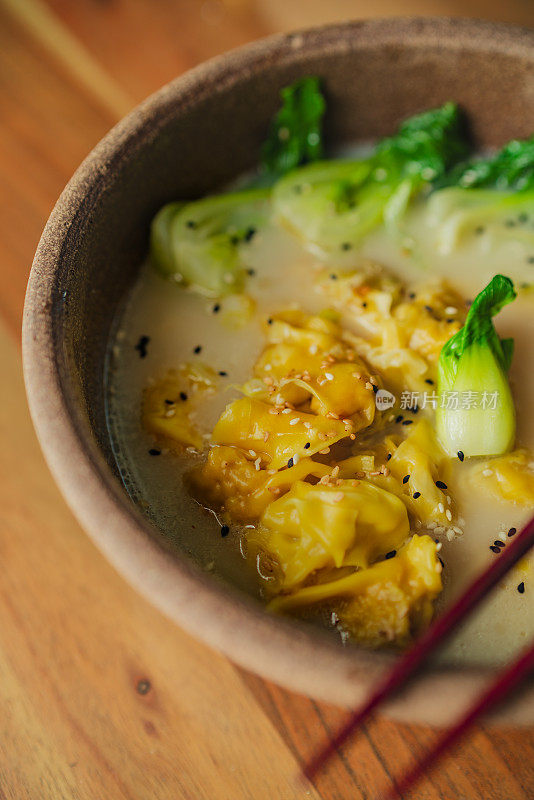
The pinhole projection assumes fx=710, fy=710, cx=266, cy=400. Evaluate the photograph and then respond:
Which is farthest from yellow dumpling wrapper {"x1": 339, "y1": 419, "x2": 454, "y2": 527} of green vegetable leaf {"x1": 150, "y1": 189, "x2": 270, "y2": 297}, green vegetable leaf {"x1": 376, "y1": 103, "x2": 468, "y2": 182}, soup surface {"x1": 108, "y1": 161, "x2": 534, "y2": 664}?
green vegetable leaf {"x1": 376, "y1": 103, "x2": 468, "y2": 182}

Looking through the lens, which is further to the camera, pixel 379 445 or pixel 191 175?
pixel 191 175

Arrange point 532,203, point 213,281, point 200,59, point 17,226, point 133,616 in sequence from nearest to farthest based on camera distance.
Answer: point 133,616 < point 213,281 < point 532,203 < point 17,226 < point 200,59

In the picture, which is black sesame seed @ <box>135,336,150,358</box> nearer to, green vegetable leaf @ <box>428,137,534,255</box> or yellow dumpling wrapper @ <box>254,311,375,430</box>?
yellow dumpling wrapper @ <box>254,311,375,430</box>

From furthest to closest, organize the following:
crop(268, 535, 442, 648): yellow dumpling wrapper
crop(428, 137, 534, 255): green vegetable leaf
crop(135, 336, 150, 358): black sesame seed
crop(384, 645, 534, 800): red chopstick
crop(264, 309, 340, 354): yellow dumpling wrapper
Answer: crop(428, 137, 534, 255): green vegetable leaf < crop(135, 336, 150, 358): black sesame seed < crop(264, 309, 340, 354): yellow dumpling wrapper < crop(268, 535, 442, 648): yellow dumpling wrapper < crop(384, 645, 534, 800): red chopstick

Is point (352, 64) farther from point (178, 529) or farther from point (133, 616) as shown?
point (133, 616)

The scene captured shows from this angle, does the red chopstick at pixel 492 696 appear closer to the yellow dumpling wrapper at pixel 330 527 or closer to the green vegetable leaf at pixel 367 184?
the yellow dumpling wrapper at pixel 330 527

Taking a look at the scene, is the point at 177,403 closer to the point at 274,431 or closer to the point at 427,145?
the point at 274,431

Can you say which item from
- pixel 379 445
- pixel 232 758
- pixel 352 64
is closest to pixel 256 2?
pixel 352 64

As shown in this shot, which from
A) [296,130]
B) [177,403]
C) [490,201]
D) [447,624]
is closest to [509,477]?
[447,624]
